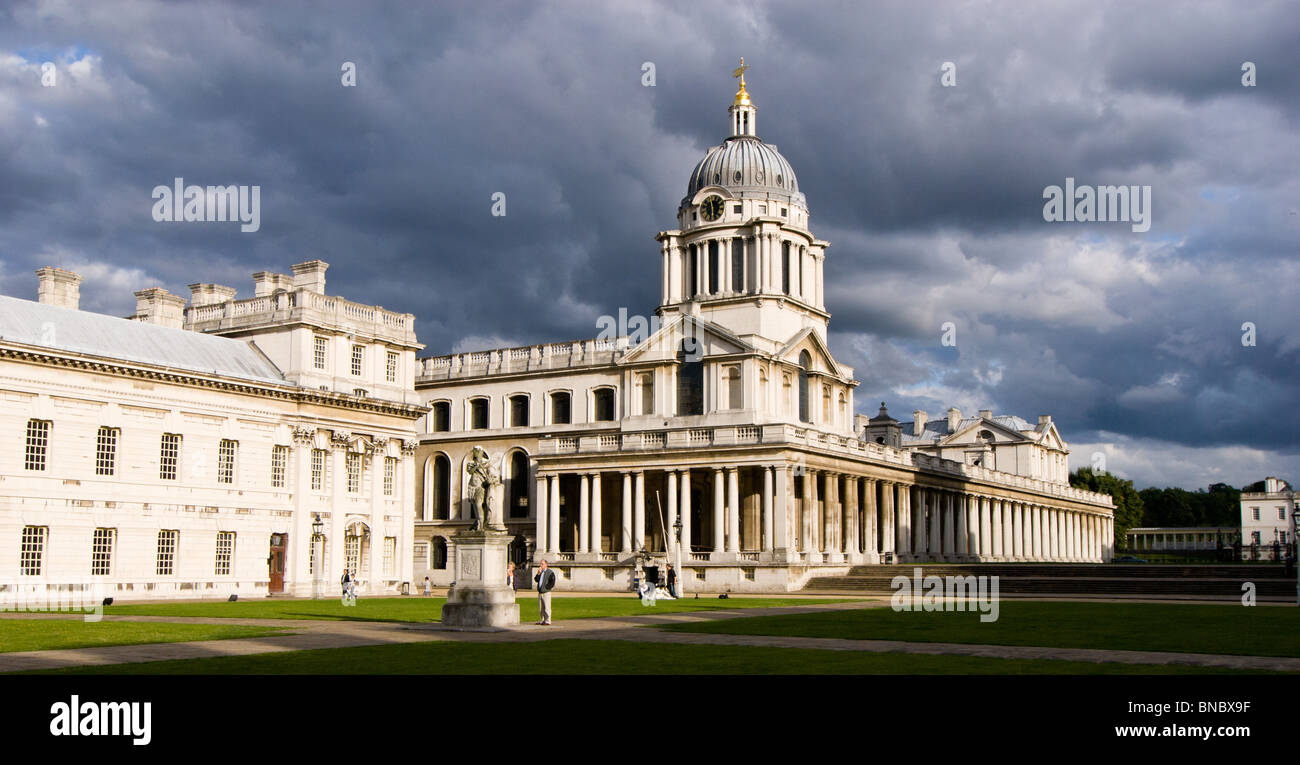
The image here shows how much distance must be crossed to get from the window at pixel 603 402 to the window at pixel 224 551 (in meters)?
28.9

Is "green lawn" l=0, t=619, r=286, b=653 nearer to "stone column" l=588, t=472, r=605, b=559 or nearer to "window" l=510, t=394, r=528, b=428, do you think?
"stone column" l=588, t=472, r=605, b=559

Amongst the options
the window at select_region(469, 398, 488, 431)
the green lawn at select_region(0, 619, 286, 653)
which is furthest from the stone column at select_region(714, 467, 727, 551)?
the green lawn at select_region(0, 619, 286, 653)

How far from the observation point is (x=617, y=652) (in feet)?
70.1

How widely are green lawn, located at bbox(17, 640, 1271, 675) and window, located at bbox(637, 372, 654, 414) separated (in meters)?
53.0

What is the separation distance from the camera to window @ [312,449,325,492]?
60688 mm

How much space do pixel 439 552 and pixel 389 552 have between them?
16.5 meters

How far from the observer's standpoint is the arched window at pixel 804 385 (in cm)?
7656

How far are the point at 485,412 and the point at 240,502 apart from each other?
2937 cm

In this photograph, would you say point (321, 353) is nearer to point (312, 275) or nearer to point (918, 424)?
point (312, 275)

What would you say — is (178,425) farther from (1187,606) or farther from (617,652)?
(1187,606)

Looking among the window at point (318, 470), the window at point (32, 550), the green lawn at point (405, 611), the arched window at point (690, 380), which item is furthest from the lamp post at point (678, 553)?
the window at point (32, 550)

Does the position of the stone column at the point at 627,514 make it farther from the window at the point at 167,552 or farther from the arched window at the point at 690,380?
the window at the point at 167,552
